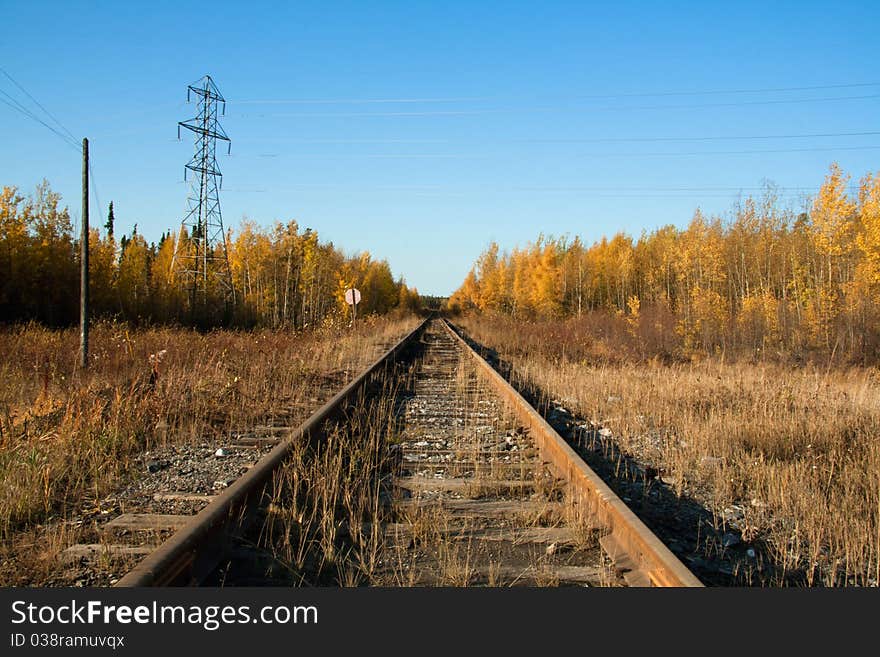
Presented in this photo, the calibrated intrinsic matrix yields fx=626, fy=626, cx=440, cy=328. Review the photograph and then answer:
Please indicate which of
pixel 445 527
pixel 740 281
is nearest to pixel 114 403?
pixel 445 527

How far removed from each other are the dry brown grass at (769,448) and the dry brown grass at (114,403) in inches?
156

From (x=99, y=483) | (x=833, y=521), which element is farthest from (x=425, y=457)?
(x=833, y=521)

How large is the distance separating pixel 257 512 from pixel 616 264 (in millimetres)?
58995

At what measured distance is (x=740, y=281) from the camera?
131 ft

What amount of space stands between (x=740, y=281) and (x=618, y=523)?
40.9 meters

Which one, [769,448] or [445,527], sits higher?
[769,448]

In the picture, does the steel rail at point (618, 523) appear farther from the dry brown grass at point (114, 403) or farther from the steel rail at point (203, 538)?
the dry brown grass at point (114, 403)

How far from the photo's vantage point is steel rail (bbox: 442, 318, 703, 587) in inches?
109

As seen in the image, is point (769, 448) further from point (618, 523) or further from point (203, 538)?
point (203, 538)

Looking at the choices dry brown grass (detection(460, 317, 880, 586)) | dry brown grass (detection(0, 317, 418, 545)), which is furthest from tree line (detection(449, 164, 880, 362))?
dry brown grass (detection(0, 317, 418, 545))

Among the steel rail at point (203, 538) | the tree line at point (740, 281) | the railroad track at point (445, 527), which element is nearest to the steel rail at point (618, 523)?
the railroad track at point (445, 527)

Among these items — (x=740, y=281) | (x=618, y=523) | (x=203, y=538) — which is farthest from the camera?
(x=740, y=281)

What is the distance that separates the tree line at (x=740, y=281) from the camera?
703 inches

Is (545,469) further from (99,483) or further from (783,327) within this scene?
(783,327)
